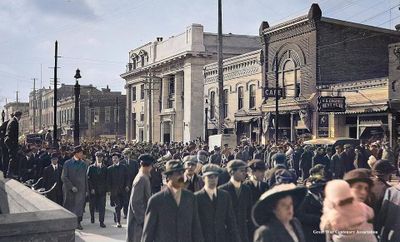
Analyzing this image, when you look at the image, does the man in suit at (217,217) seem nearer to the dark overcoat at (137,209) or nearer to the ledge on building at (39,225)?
the ledge on building at (39,225)

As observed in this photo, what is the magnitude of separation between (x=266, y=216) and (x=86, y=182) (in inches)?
334

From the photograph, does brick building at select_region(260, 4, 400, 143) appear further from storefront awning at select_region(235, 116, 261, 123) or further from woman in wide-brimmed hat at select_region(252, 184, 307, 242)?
woman in wide-brimmed hat at select_region(252, 184, 307, 242)

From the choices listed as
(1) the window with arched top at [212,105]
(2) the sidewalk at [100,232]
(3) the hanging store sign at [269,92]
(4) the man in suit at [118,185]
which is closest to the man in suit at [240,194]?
(2) the sidewalk at [100,232]

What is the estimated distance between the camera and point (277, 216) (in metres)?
4.14

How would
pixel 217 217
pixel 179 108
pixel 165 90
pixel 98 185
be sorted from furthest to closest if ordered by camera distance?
pixel 165 90
pixel 179 108
pixel 98 185
pixel 217 217

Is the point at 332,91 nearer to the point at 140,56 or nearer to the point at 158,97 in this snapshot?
the point at 158,97

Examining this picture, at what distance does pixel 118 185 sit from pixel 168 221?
6.35 m

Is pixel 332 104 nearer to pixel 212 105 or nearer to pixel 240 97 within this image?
pixel 240 97

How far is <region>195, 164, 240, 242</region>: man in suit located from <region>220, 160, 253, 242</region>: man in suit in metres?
0.40

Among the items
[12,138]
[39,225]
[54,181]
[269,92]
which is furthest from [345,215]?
[269,92]

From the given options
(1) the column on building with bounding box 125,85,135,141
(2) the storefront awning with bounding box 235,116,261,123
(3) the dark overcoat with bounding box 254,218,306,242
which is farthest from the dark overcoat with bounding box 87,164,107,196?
(1) the column on building with bounding box 125,85,135,141

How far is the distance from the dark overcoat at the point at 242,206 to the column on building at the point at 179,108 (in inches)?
1774

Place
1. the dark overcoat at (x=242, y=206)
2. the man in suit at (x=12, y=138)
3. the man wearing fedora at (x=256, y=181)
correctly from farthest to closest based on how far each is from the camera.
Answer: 1. the man in suit at (x=12, y=138)
2. the man wearing fedora at (x=256, y=181)
3. the dark overcoat at (x=242, y=206)

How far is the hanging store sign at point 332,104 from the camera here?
90.6 feet
